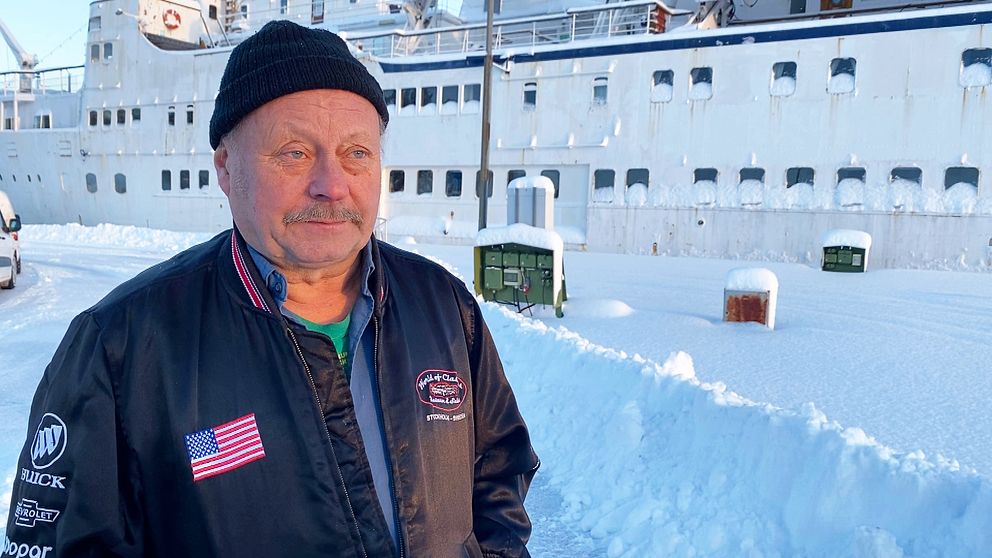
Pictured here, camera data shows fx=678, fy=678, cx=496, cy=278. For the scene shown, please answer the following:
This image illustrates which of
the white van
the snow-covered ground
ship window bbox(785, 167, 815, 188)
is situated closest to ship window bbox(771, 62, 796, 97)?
ship window bbox(785, 167, 815, 188)

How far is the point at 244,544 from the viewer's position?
1.46 metres

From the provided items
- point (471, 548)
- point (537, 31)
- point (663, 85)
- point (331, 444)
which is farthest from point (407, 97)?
point (331, 444)

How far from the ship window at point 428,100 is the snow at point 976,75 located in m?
13.7

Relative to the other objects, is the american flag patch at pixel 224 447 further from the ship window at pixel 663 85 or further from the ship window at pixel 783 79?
the ship window at pixel 663 85

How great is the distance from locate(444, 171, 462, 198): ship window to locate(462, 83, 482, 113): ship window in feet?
6.38

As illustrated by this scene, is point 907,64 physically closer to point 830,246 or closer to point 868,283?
point 830,246

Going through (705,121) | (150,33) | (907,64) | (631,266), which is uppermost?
(150,33)

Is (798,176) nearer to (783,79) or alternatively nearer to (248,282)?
(783,79)

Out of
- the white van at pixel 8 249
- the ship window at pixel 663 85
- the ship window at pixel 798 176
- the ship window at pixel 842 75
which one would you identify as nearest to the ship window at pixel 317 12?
the ship window at pixel 663 85

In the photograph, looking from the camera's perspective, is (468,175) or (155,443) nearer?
(155,443)

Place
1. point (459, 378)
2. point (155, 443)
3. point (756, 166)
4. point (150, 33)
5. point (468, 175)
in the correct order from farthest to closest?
A: point (150, 33) → point (468, 175) → point (756, 166) → point (459, 378) → point (155, 443)

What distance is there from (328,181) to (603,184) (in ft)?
57.9

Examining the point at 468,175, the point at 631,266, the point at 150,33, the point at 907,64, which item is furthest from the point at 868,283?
the point at 150,33

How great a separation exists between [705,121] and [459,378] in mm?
17032
